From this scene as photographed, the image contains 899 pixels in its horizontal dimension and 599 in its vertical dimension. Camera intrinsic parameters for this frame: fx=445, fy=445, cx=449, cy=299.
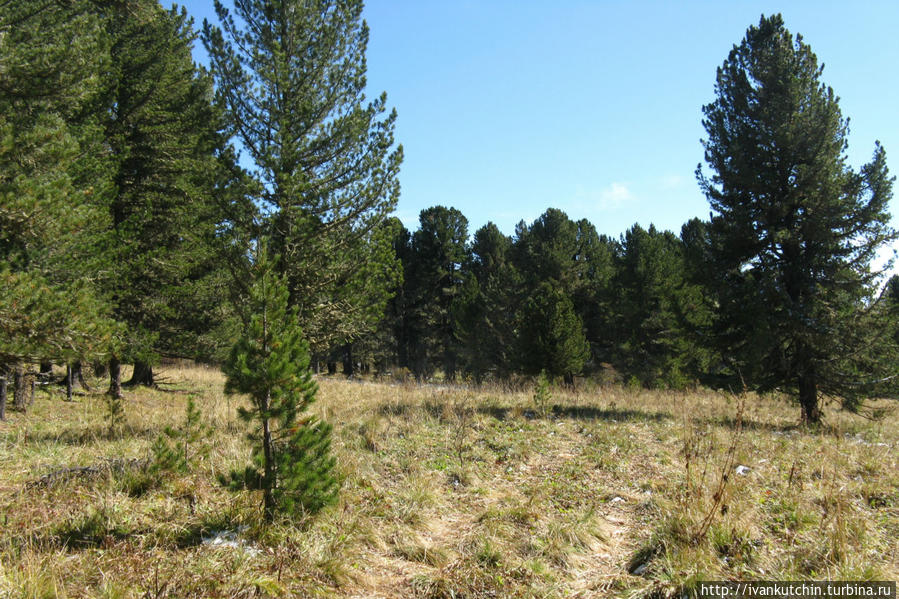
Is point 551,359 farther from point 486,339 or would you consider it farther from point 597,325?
point 597,325

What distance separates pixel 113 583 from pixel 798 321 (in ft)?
40.0

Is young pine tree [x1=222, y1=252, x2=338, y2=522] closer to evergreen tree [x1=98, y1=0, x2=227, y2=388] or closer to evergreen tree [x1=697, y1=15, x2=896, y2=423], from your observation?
evergreen tree [x1=98, y1=0, x2=227, y2=388]

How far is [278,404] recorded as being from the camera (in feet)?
12.5

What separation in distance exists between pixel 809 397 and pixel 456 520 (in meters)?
10.1

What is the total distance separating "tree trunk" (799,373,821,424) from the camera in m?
10.1

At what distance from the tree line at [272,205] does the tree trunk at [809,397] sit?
0.04 m

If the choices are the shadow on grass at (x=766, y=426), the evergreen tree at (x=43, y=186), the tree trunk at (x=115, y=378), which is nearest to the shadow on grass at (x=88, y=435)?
the evergreen tree at (x=43, y=186)

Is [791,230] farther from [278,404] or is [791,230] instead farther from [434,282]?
[434,282]

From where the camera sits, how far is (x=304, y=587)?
3.21 metres

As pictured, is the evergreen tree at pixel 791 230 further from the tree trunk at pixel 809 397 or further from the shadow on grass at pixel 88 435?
the shadow on grass at pixel 88 435

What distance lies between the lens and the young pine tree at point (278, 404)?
373 cm

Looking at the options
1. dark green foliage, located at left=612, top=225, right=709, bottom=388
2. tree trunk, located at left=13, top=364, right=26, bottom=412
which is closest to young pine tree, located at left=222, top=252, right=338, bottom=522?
tree trunk, located at left=13, top=364, right=26, bottom=412

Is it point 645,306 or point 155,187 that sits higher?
point 155,187

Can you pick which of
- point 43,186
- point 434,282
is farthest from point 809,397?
point 434,282
